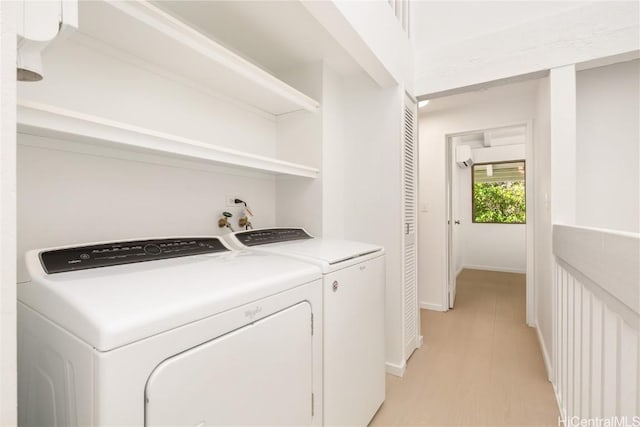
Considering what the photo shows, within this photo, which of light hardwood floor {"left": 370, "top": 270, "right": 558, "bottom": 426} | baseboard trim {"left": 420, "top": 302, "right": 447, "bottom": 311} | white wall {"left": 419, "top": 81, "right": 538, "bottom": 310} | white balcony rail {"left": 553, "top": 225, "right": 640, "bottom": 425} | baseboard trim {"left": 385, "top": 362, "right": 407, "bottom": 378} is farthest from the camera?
baseboard trim {"left": 420, "top": 302, "right": 447, "bottom": 311}

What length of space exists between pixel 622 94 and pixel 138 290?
327 centimetres

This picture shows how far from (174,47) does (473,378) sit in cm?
270

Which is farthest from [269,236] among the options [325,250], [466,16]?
[466,16]

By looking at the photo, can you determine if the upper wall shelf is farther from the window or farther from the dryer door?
the window

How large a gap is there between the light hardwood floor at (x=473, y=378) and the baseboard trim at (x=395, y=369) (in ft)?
0.10

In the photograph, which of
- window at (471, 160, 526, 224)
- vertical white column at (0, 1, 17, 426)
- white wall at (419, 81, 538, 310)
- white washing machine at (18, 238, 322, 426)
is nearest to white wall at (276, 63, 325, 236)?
white washing machine at (18, 238, 322, 426)

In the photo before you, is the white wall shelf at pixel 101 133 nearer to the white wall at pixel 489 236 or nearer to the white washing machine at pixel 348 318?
the white washing machine at pixel 348 318

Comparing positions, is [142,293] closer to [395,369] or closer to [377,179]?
[377,179]

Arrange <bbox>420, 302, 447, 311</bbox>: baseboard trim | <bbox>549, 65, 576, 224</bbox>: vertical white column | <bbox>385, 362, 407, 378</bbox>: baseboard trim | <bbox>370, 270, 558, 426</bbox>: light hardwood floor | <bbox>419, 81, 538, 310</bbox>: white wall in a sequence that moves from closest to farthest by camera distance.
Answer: <bbox>370, 270, 558, 426</bbox>: light hardwood floor, <bbox>549, 65, 576, 224</bbox>: vertical white column, <bbox>385, 362, 407, 378</bbox>: baseboard trim, <bbox>419, 81, 538, 310</bbox>: white wall, <bbox>420, 302, 447, 311</bbox>: baseboard trim

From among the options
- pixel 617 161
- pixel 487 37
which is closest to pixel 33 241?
pixel 487 37

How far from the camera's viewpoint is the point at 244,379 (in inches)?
35.0

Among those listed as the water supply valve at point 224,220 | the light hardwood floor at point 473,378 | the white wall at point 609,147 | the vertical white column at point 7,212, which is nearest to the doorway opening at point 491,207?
the light hardwood floor at point 473,378

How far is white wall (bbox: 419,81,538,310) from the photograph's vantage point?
324 centimetres

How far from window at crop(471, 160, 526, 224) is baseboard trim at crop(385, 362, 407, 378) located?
4795 mm
